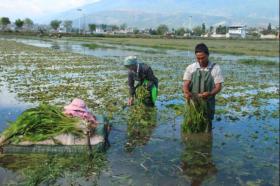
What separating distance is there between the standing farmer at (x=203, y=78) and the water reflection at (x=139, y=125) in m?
1.09

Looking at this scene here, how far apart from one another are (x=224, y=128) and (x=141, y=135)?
166 cm

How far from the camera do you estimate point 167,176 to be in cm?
483

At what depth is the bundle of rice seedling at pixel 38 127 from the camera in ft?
17.5

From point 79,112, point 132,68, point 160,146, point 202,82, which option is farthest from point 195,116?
point 79,112

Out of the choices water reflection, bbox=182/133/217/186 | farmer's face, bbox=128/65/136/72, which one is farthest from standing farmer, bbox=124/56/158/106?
water reflection, bbox=182/133/217/186

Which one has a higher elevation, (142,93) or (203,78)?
(203,78)

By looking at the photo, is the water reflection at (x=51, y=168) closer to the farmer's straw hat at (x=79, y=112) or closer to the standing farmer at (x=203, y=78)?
the farmer's straw hat at (x=79, y=112)

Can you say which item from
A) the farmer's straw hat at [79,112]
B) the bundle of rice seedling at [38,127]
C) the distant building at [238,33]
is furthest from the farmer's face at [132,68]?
the distant building at [238,33]

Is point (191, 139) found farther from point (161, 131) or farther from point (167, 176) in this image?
point (167, 176)

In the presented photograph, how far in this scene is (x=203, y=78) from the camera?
5918 millimetres

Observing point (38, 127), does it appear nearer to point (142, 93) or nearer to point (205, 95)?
point (205, 95)

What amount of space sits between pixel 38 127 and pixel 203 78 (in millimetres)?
2549

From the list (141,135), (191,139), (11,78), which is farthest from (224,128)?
(11,78)

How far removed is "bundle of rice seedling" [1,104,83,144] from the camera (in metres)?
5.34
